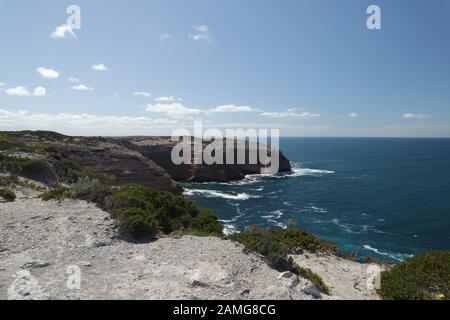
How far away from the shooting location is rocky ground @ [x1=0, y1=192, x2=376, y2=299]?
880cm

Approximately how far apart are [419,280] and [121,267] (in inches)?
416

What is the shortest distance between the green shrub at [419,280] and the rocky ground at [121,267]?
813 millimetres

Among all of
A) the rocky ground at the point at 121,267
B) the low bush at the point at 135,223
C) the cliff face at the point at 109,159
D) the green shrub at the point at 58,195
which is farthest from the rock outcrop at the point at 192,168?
the rocky ground at the point at 121,267

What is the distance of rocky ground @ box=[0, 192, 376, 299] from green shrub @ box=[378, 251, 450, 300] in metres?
0.81

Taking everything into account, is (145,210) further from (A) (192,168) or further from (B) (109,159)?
(A) (192,168)

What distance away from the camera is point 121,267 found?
10.4m

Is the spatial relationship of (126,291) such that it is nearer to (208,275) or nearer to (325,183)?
(208,275)

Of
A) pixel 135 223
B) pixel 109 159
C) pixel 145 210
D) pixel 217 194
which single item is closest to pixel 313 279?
pixel 135 223

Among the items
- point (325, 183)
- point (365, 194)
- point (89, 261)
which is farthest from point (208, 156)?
point (89, 261)

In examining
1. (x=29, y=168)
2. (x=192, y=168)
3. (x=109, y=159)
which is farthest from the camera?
(x=192, y=168)

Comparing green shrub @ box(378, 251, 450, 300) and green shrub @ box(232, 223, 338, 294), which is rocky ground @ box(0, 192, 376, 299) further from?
green shrub @ box(378, 251, 450, 300)

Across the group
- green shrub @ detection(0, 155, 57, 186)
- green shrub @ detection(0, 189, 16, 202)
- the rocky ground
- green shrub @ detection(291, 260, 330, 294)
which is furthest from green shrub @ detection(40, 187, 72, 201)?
green shrub @ detection(291, 260, 330, 294)

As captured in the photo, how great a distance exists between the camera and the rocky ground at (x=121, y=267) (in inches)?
347
